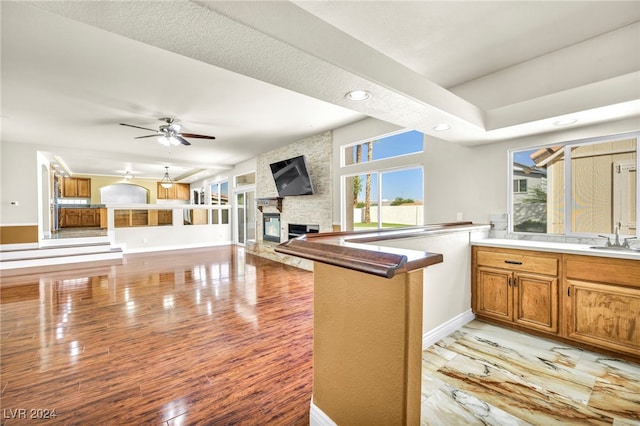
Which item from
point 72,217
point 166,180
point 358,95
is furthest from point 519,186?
point 72,217

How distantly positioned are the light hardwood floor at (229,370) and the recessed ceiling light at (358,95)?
2.14m

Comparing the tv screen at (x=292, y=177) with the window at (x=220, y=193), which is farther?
the window at (x=220, y=193)

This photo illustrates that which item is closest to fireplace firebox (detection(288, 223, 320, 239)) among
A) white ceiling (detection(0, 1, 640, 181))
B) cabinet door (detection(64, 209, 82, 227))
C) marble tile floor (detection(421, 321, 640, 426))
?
white ceiling (detection(0, 1, 640, 181))

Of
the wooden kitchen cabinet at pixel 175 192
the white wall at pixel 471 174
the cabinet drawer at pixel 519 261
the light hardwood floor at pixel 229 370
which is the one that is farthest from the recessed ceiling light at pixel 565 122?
the wooden kitchen cabinet at pixel 175 192

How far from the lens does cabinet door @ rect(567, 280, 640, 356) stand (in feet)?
6.82

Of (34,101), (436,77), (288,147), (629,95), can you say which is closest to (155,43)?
(436,77)

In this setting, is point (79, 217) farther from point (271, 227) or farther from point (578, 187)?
point (578, 187)

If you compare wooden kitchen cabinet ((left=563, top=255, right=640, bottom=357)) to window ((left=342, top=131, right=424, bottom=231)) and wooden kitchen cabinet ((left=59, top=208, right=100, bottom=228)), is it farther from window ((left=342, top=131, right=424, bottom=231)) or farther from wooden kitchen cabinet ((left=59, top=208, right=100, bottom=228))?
wooden kitchen cabinet ((left=59, top=208, right=100, bottom=228))

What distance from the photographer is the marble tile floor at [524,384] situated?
1609 millimetres

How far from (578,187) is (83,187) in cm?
1512

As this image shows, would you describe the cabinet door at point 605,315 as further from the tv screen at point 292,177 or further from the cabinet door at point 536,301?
the tv screen at point 292,177

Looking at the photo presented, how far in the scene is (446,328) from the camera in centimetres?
259

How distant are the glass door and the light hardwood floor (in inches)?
200

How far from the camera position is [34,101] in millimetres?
3750
